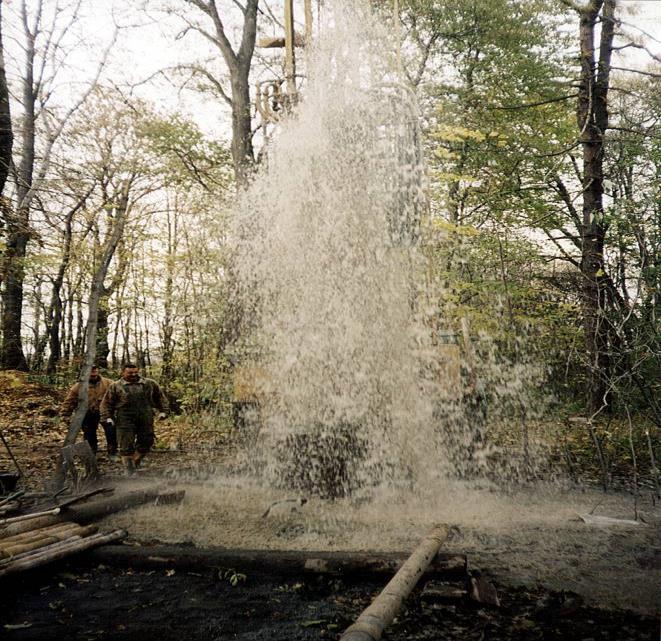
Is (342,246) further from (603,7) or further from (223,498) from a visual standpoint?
(603,7)

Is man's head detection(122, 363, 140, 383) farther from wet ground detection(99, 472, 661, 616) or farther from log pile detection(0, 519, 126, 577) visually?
log pile detection(0, 519, 126, 577)

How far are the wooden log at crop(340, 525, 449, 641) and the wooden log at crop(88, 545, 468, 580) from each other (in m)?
0.18

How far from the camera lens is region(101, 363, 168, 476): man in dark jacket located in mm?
8109

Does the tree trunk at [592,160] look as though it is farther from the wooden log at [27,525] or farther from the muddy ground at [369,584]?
the wooden log at [27,525]

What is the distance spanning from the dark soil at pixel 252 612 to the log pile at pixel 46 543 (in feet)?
0.61

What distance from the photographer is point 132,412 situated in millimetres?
8156

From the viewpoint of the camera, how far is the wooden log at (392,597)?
2.62 metres

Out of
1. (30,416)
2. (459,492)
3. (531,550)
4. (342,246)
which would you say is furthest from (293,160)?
(30,416)

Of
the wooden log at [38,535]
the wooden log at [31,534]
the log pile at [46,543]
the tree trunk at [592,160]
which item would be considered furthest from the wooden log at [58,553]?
the tree trunk at [592,160]

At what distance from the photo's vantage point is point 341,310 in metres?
7.41

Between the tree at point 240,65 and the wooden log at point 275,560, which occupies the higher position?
the tree at point 240,65

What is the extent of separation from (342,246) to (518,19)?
11.2 metres

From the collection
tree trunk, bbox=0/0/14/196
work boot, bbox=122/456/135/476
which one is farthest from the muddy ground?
tree trunk, bbox=0/0/14/196

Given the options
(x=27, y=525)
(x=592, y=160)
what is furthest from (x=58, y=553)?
(x=592, y=160)
